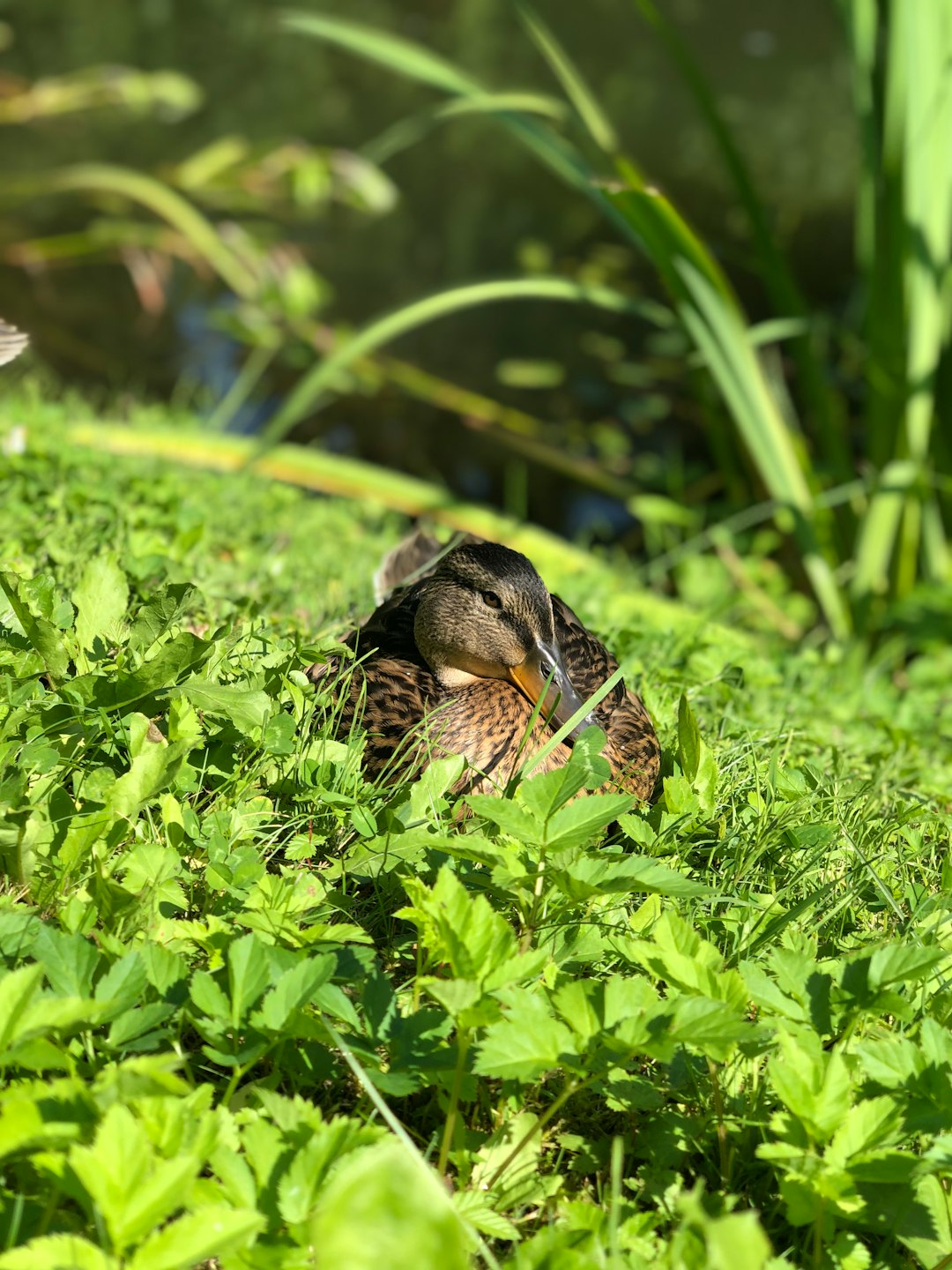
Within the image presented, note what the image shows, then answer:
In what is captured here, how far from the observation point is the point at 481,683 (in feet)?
7.29

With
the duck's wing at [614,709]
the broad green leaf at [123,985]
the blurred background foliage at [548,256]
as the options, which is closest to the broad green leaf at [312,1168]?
the broad green leaf at [123,985]

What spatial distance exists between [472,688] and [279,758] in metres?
0.42

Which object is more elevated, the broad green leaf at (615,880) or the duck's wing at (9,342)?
the duck's wing at (9,342)

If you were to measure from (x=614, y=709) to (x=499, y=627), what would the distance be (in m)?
0.27

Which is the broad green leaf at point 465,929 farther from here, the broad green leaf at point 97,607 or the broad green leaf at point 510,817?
the broad green leaf at point 97,607

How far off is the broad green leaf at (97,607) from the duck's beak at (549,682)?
2.34 feet

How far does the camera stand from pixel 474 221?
8.05m

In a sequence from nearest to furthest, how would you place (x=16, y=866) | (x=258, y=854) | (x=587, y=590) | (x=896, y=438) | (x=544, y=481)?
1. (x=16, y=866)
2. (x=258, y=854)
3. (x=587, y=590)
4. (x=896, y=438)
5. (x=544, y=481)

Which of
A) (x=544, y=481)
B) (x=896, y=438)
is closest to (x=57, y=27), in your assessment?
(x=544, y=481)

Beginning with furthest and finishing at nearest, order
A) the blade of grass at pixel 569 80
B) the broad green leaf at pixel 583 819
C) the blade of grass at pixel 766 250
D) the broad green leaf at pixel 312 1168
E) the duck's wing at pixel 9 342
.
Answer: the blade of grass at pixel 766 250, the blade of grass at pixel 569 80, the duck's wing at pixel 9 342, the broad green leaf at pixel 583 819, the broad green leaf at pixel 312 1168

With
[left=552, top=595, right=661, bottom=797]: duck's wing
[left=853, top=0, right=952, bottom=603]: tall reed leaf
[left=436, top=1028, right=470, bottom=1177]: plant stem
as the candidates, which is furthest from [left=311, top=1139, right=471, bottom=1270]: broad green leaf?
[left=853, top=0, right=952, bottom=603]: tall reed leaf

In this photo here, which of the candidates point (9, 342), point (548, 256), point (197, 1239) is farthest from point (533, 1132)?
point (548, 256)

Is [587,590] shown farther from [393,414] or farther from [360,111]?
[360,111]

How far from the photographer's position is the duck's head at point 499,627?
219 cm
